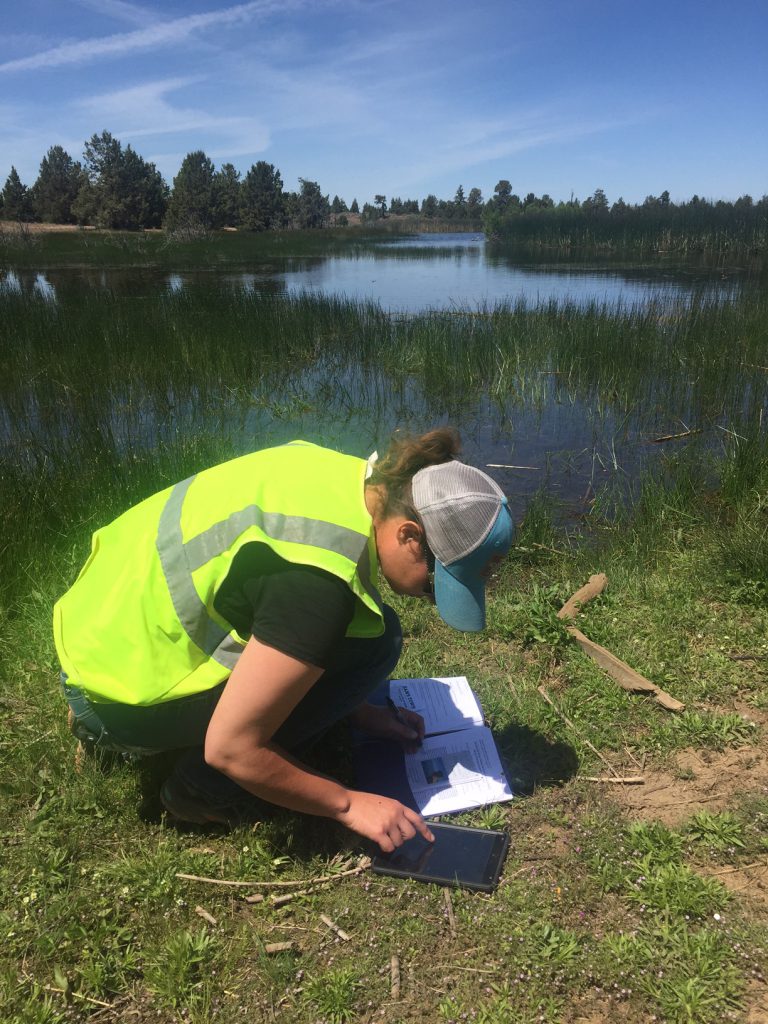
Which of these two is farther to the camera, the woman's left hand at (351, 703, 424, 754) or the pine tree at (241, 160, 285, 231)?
the pine tree at (241, 160, 285, 231)

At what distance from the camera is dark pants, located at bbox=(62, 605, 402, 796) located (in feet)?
5.41

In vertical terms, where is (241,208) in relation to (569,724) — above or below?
above

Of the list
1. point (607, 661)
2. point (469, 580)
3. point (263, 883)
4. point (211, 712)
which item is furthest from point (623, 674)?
point (211, 712)

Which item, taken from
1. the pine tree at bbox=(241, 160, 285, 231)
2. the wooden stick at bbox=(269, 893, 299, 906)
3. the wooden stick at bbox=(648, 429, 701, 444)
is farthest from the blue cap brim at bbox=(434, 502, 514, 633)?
the pine tree at bbox=(241, 160, 285, 231)

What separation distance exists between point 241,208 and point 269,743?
201ft

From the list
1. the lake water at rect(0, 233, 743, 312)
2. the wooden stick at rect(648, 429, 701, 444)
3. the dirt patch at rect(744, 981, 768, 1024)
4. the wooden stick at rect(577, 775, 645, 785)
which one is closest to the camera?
the dirt patch at rect(744, 981, 768, 1024)

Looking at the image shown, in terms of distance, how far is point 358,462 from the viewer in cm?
164

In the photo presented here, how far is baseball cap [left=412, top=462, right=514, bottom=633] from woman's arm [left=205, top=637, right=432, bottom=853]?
1.08 feet

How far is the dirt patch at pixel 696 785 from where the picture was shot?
79.4 inches

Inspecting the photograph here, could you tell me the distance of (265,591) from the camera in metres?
1.36

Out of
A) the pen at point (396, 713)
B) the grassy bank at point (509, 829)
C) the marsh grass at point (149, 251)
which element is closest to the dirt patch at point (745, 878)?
the grassy bank at point (509, 829)

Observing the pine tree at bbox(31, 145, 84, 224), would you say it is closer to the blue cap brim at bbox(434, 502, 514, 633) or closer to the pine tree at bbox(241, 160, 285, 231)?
the pine tree at bbox(241, 160, 285, 231)

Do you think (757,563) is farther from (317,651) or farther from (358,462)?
(317,651)

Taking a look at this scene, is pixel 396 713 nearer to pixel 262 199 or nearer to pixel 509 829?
pixel 509 829
